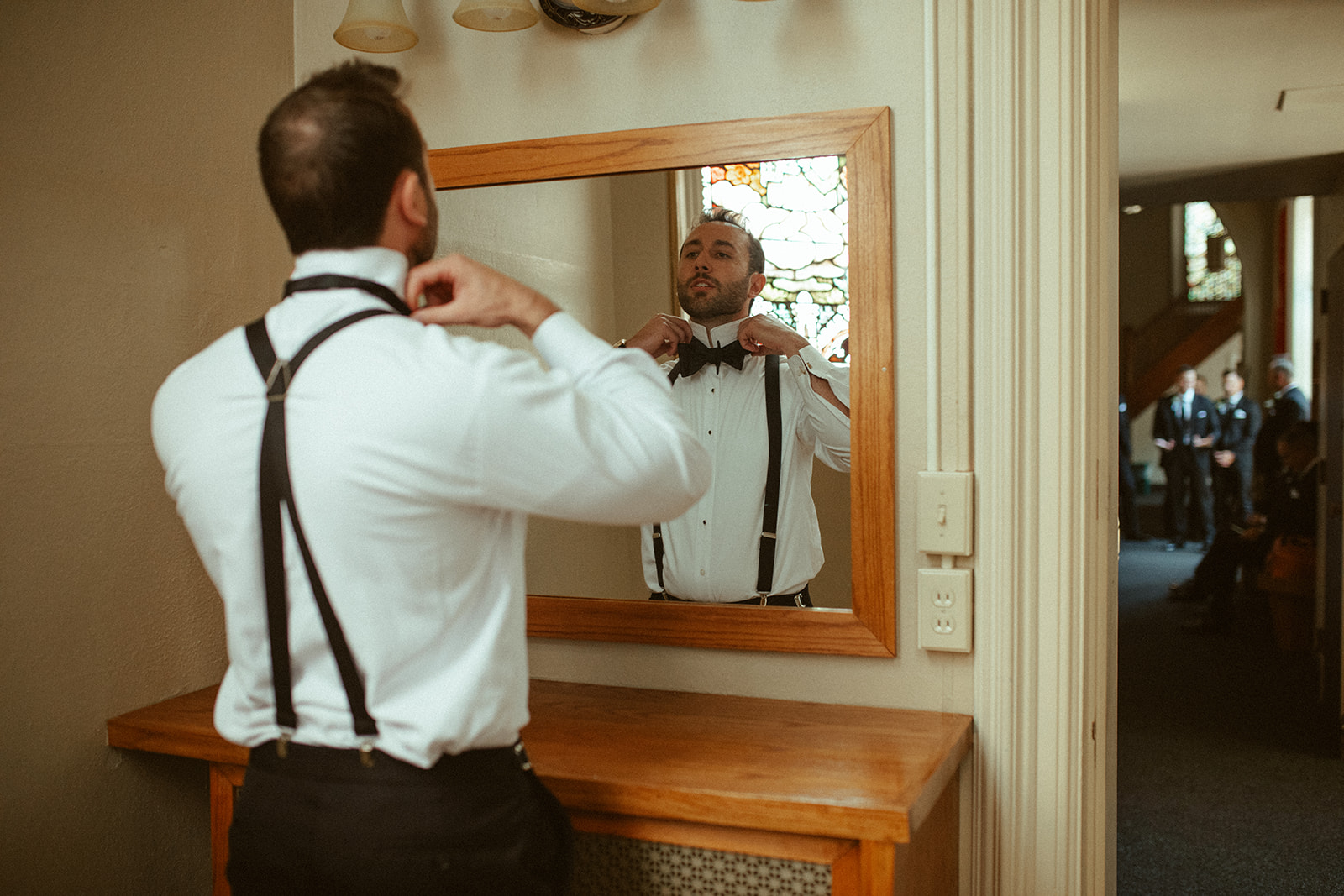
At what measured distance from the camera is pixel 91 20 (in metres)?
1.80

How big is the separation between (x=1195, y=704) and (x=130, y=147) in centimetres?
488

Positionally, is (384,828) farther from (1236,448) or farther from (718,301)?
(1236,448)

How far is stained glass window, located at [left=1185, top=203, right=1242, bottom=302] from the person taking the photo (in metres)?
14.9

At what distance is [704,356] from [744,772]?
0.78 metres

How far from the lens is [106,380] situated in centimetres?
183

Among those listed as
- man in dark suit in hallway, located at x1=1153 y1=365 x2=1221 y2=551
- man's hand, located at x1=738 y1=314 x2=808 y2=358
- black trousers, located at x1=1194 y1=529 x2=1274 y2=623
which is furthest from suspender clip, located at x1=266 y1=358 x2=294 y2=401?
man in dark suit in hallway, located at x1=1153 y1=365 x2=1221 y2=551

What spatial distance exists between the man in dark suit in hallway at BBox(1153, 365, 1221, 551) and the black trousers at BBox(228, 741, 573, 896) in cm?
1008

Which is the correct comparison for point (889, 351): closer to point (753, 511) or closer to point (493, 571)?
point (753, 511)

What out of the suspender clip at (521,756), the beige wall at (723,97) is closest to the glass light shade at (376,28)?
the beige wall at (723,97)

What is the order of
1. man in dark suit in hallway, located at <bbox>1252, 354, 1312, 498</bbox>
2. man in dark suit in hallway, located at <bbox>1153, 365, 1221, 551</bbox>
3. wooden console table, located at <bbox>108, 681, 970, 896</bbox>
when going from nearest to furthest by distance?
wooden console table, located at <bbox>108, 681, 970, 896</bbox> → man in dark suit in hallway, located at <bbox>1252, 354, 1312, 498</bbox> → man in dark suit in hallway, located at <bbox>1153, 365, 1221, 551</bbox>

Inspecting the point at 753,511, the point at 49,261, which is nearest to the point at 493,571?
the point at 753,511

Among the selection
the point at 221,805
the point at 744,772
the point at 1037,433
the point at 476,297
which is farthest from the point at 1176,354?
the point at 476,297

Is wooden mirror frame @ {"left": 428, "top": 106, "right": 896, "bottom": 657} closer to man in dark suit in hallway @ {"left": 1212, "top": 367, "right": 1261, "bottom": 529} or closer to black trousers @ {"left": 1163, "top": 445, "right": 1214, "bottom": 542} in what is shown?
man in dark suit in hallway @ {"left": 1212, "top": 367, "right": 1261, "bottom": 529}

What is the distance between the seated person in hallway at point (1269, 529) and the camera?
5008mm
